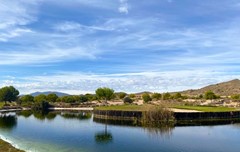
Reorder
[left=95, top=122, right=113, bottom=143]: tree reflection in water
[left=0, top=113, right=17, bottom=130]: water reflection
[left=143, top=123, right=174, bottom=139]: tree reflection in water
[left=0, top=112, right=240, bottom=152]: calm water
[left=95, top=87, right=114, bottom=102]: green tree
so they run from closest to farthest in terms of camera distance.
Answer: [left=0, top=112, right=240, bottom=152]: calm water, [left=95, top=122, right=113, bottom=143]: tree reflection in water, [left=143, top=123, right=174, bottom=139]: tree reflection in water, [left=0, top=113, right=17, bottom=130]: water reflection, [left=95, top=87, right=114, bottom=102]: green tree

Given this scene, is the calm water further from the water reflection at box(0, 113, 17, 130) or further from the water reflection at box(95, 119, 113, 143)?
the water reflection at box(0, 113, 17, 130)

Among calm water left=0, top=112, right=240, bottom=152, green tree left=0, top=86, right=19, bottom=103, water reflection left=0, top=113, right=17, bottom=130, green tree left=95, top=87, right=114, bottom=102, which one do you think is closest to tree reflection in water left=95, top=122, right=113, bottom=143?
calm water left=0, top=112, right=240, bottom=152

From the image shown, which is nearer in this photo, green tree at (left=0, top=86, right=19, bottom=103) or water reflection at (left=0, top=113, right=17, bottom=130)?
water reflection at (left=0, top=113, right=17, bottom=130)

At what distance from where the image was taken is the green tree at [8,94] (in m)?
150

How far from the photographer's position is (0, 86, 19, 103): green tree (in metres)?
150

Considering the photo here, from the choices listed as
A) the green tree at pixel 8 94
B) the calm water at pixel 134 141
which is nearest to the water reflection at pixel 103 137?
the calm water at pixel 134 141

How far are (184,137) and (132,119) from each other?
1136 inches

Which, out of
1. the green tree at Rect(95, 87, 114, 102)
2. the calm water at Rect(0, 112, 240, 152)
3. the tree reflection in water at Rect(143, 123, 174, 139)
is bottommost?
the calm water at Rect(0, 112, 240, 152)

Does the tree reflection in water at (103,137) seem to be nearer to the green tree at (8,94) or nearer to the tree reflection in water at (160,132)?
the tree reflection in water at (160,132)

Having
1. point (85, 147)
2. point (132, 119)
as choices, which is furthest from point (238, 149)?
point (132, 119)

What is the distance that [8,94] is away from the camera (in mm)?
152500

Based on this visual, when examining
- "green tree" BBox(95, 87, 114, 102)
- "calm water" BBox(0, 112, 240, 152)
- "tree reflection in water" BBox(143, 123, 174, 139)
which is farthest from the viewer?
"green tree" BBox(95, 87, 114, 102)

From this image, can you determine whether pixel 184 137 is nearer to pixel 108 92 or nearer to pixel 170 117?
pixel 170 117

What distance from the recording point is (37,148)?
38.8 meters
